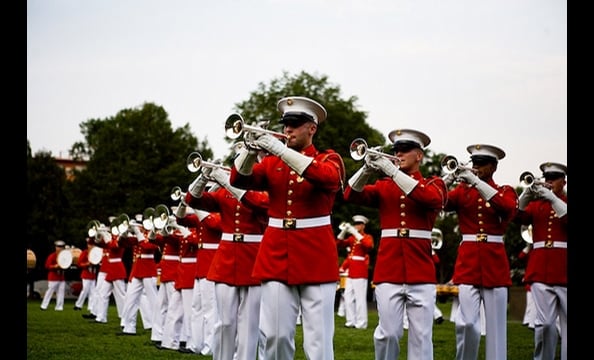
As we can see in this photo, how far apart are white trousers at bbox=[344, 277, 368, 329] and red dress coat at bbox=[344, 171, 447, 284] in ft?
48.4

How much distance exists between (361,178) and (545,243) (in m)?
3.45

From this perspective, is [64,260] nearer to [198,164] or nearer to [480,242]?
[198,164]

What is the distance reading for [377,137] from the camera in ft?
159

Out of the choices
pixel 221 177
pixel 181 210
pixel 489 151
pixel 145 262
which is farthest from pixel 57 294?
pixel 489 151

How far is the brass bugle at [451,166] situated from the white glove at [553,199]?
1213 mm

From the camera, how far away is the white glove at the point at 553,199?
36.8 ft

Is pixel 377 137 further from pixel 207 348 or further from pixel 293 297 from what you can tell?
pixel 293 297

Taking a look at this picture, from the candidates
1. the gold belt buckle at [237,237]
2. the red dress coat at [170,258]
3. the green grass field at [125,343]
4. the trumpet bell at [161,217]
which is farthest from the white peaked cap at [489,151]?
the red dress coat at [170,258]

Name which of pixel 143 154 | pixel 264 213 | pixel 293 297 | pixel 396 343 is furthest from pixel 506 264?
pixel 143 154

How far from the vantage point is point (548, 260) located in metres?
11.7

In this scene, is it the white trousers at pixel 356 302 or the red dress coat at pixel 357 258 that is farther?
the red dress coat at pixel 357 258

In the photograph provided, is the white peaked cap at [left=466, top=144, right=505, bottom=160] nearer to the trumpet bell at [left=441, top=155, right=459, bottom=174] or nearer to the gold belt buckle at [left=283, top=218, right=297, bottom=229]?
the trumpet bell at [left=441, top=155, right=459, bottom=174]

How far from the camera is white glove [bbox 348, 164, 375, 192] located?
30.7 feet

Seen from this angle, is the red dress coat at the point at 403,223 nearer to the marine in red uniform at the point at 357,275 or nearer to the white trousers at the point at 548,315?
the white trousers at the point at 548,315
